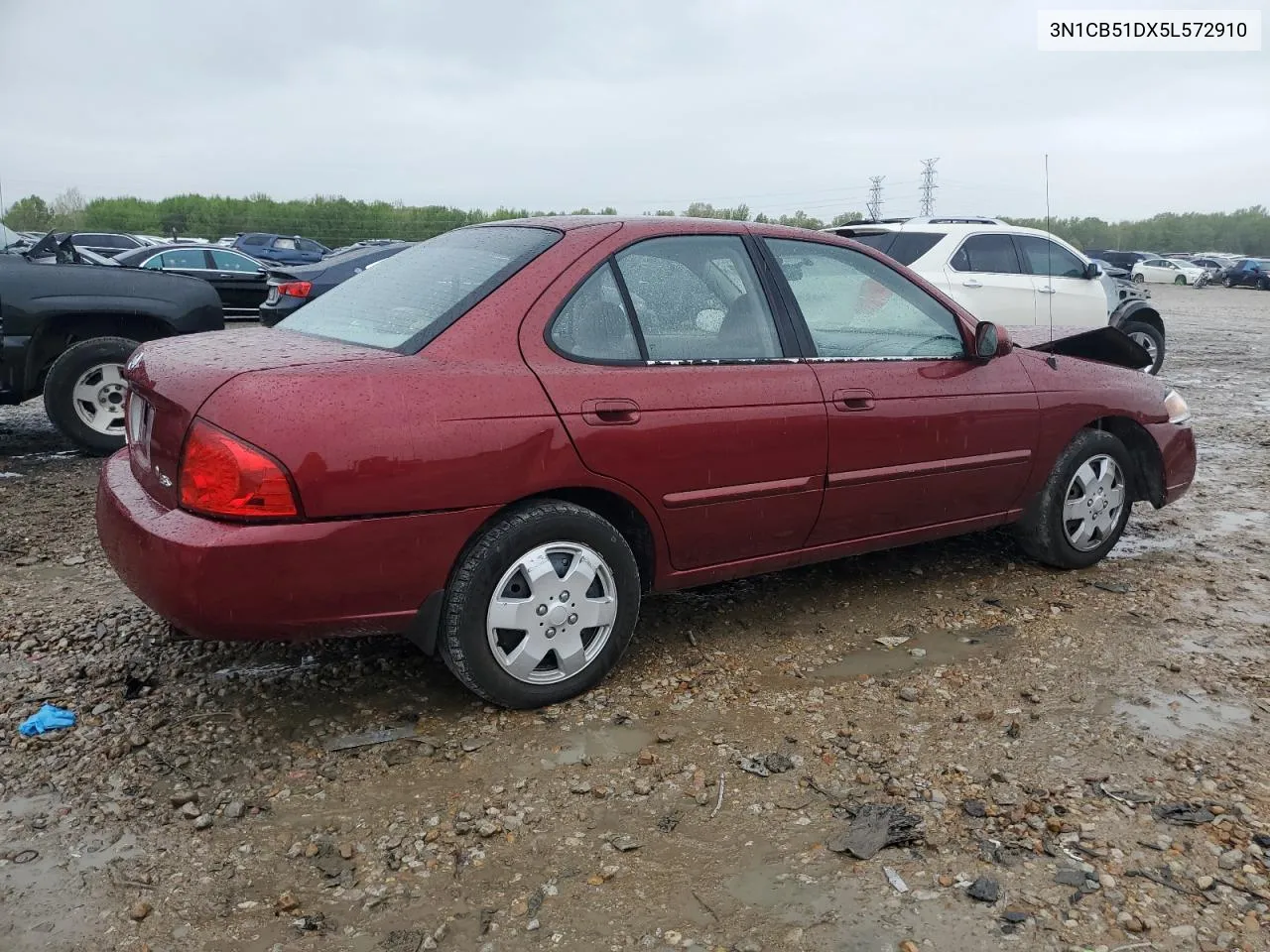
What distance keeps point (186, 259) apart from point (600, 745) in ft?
60.7

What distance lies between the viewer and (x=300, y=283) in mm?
10453

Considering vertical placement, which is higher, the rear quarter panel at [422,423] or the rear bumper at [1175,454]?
the rear quarter panel at [422,423]

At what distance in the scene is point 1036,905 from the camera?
2.45 m

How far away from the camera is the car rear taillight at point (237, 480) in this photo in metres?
2.80

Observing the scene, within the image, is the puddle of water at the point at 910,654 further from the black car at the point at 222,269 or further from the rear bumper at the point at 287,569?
the black car at the point at 222,269

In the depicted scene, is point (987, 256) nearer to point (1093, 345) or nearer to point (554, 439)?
point (1093, 345)

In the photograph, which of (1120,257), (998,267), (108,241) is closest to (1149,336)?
(998,267)

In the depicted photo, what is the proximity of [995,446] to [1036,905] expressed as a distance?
2300 mm

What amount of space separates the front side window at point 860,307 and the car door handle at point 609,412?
91 centimetres

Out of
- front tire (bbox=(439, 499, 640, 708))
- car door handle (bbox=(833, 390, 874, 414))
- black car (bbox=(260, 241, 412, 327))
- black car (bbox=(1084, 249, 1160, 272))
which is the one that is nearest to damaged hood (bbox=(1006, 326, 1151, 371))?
car door handle (bbox=(833, 390, 874, 414))

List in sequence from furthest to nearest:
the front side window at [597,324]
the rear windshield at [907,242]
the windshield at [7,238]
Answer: the rear windshield at [907,242] → the windshield at [7,238] → the front side window at [597,324]

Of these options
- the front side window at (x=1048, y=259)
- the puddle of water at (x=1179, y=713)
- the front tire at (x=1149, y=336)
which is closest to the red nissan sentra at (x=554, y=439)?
the puddle of water at (x=1179, y=713)

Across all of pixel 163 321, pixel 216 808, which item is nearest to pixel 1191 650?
pixel 216 808

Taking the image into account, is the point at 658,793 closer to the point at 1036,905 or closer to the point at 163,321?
the point at 1036,905
